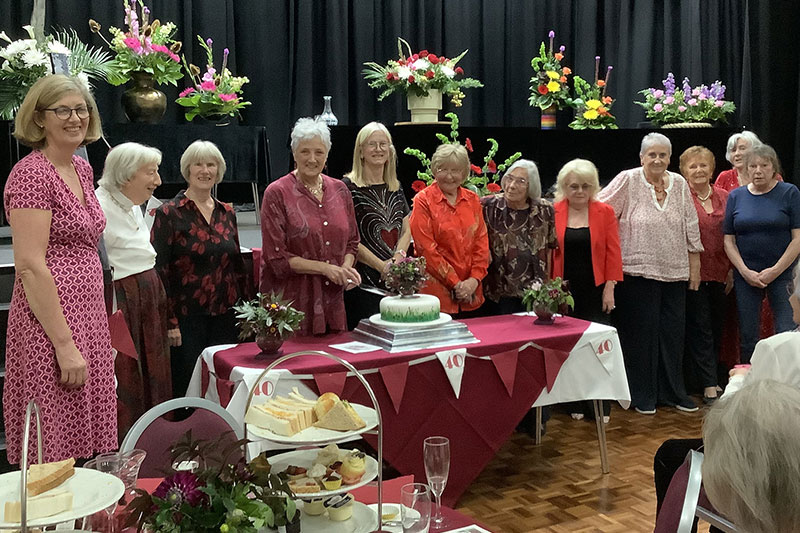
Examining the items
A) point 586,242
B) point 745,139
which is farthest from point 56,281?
point 745,139

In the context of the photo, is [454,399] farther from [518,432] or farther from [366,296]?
[518,432]

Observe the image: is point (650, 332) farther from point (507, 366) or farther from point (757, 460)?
point (757, 460)

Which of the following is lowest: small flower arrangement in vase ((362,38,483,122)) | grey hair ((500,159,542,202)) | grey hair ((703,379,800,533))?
grey hair ((703,379,800,533))

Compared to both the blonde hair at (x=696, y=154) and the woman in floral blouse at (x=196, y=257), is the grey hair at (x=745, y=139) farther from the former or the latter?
the woman in floral blouse at (x=196, y=257)

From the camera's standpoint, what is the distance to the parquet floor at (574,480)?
12.1ft

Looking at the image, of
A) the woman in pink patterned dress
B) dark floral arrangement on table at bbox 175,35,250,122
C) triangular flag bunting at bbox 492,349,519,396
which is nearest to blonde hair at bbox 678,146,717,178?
triangular flag bunting at bbox 492,349,519,396

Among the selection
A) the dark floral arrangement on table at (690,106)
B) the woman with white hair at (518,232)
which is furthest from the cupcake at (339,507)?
the dark floral arrangement on table at (690,106)

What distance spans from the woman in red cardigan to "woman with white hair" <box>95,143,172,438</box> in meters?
2.21

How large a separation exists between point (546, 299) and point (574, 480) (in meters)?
0.87

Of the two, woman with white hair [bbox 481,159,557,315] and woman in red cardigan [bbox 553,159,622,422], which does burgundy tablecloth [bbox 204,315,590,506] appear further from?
woman in red cardigan [bbox 553,159,622,422]

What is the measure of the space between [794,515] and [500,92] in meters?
7.11

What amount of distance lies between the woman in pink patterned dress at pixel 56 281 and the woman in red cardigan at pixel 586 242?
9.10 ft

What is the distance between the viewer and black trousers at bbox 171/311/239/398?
4.01 meters

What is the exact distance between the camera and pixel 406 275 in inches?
150
